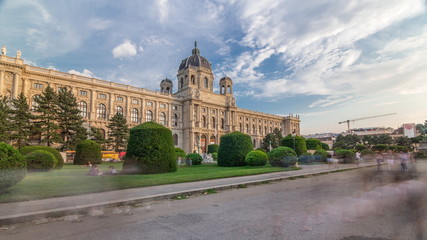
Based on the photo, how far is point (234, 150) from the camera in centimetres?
2188

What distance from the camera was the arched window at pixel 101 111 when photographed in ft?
153

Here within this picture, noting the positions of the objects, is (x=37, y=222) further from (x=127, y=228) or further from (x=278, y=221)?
(x=278, y=221)

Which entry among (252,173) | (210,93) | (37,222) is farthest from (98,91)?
(37,222)

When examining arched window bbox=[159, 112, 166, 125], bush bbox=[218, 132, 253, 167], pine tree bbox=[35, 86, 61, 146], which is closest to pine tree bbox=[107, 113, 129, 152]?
pine tree bbox=[35, 86, 61, 146]

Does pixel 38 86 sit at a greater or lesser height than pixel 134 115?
greater

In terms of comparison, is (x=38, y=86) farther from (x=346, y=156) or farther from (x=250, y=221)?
(x=346, y=156)

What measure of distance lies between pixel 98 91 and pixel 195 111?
2356 cm

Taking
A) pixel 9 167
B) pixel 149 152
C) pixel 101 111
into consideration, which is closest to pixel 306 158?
pixel 149 152

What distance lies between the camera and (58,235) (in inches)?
171

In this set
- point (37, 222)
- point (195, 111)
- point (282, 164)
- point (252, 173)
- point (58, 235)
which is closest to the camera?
point (58, 235)

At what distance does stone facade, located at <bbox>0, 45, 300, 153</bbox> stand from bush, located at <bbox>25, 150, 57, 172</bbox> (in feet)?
92.0

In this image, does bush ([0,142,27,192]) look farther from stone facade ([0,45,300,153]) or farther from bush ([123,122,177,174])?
stone facade ([0,45,300,153])

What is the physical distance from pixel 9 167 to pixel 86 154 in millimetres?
17579

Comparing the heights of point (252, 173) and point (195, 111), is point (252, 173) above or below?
below
